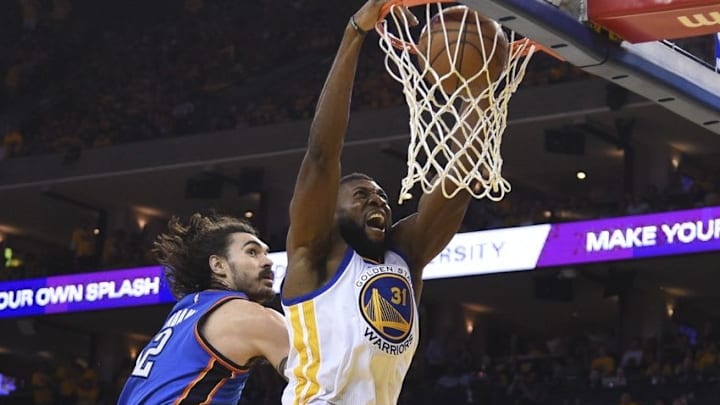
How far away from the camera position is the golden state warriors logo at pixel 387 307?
3.75 m

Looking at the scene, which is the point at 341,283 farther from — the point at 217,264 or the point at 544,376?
the point at 544,376

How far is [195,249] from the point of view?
4098mm

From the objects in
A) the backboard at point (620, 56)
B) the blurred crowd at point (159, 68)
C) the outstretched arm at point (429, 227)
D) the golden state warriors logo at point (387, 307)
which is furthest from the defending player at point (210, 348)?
the blurred crowd at point (159, 68)

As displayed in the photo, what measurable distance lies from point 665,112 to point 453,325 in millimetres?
4953

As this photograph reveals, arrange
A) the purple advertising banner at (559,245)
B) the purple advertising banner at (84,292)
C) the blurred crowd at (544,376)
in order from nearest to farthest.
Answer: the blurred crowd at (544,376) < the purple advertising banner at (559,245) < the purple advertising banner at (84,292)

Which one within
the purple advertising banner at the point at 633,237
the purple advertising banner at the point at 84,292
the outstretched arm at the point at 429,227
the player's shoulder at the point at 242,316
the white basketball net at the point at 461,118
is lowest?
the player's shoulder at the point at 242,316

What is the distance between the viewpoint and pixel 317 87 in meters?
18.8

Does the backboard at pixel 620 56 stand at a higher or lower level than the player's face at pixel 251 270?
higher

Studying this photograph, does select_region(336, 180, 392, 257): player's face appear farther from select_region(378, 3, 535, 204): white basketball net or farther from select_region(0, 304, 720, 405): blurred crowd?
select_region(0, 304, 720, 405): blurred crowd

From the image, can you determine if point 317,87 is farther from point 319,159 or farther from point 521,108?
point 319,159

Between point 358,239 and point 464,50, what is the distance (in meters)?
0.74

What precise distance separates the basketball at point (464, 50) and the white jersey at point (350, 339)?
744 mm

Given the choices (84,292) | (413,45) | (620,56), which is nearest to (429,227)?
(413,45)

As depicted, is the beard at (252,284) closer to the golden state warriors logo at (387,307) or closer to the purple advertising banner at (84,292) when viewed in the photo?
the golden state warriors logo at (387,307)
